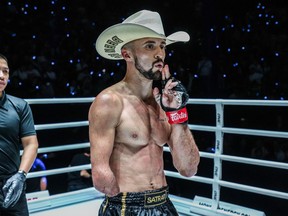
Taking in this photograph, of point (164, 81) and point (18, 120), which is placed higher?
point (164, 81)

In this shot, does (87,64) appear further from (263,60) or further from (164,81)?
(164,81)

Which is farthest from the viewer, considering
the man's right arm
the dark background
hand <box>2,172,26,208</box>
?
the dark background

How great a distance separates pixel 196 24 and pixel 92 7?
7.19 feet

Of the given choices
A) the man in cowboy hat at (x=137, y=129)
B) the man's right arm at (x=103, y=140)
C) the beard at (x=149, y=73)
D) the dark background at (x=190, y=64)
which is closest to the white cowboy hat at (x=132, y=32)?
the man in cowboy hat at (x=137, y=129)

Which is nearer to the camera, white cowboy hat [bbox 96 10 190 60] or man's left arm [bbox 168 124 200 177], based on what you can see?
white cowboy hat [bbox 96 10 190 60]

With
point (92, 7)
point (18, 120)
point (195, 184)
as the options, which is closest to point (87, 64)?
point (92, 7)

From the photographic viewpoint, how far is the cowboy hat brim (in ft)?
5.23

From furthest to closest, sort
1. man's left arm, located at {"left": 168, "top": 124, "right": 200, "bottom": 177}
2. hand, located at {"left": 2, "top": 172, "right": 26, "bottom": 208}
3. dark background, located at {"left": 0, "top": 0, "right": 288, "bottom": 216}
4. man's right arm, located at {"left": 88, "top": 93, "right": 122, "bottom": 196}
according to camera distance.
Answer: dark background, located at {"left": 0, "top": 0, "right": 288, "bottom": 216}
hand, located at {"left": 2, "top": 172, "right": 26, "bottom": 208}
man's left arm, located at {"left": 168, "top": 124, "right": 200, "bottom": 177}
man's right arm, located at {"left": 88, "top": 93, "right": 122, "bottom": 196}

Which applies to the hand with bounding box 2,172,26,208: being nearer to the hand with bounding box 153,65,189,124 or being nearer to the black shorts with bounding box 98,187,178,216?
the black shorts with bounding box 98,187,178,216

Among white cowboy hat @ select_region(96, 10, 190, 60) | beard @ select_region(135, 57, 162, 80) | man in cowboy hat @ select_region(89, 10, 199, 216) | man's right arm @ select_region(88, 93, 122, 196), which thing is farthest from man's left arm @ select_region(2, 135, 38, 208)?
beard @ select_region(135, 57, 162, 80)

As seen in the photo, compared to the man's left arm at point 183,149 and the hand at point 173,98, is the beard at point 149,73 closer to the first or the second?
the hand at point 173,98

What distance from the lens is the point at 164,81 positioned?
163 centimetres

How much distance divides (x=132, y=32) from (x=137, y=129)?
0.41 metres

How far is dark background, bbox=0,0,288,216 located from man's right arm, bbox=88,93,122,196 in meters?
2.76
